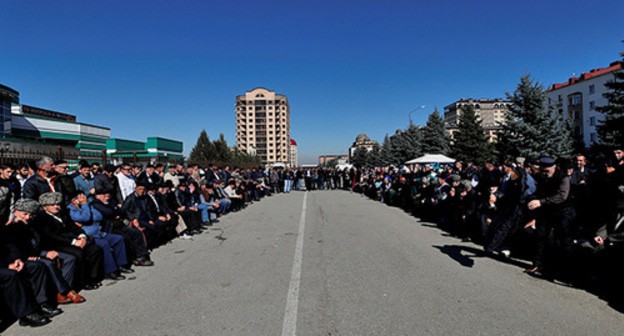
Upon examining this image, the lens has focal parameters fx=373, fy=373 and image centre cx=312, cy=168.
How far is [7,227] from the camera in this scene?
463cm

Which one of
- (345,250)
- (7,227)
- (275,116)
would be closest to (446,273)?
(345,250)

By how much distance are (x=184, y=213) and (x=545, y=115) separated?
26.4m

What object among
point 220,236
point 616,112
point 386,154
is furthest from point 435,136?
point 220,236

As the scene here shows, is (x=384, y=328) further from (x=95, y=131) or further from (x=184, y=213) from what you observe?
Answer: (x=95, y=131)

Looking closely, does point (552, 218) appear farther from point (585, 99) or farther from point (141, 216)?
point (585, 99)

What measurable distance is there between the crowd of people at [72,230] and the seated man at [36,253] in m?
0.01

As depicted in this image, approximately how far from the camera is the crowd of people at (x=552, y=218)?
5297 millimetres

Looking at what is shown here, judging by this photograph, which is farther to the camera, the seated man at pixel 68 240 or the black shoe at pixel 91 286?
the black shoe at pixel 91 286

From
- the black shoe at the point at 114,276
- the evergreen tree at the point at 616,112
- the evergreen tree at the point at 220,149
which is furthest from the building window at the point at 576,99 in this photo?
the black shoe at the point at 114,276

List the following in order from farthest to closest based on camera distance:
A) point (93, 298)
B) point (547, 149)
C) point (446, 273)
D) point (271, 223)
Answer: point (547, 149) < point (271, 223) < point (446, 273) < point (93, 298)

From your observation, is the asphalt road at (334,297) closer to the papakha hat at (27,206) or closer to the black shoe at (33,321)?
the black shoe at (33,321)

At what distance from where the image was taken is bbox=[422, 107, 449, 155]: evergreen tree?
4116 cm

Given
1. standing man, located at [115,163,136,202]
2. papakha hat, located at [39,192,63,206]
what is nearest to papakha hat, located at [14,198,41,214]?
papakha hat, located at [39,192,63,206]

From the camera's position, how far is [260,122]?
149 m
